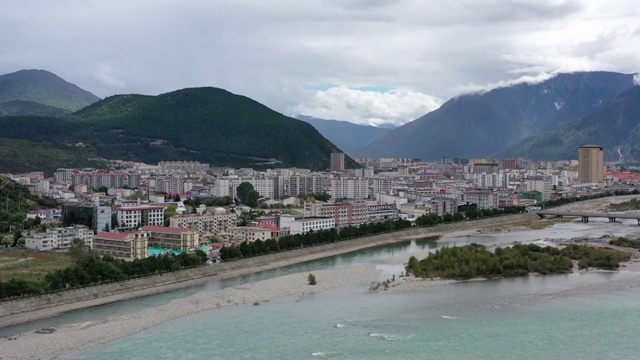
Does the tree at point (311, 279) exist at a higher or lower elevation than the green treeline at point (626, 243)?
lower

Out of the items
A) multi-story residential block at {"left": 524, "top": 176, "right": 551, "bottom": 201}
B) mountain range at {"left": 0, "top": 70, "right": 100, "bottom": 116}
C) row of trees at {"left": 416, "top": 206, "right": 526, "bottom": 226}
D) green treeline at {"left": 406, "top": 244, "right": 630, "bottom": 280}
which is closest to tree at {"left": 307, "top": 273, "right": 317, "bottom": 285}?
green treeline at {"left": 406, "top": 244, "right": 630, "bottom": 280}

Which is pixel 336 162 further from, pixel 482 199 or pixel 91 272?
pixel 91 272

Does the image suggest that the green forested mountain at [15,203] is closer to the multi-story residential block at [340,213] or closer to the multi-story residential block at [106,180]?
the multi-story residential block at [340,213]

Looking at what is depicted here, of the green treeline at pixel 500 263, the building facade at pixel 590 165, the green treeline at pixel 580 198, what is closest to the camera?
the green treeline at pixel 500 263

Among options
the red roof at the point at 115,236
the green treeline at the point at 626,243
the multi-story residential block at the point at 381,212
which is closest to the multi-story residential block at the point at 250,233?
the red roof at the point at 115,236

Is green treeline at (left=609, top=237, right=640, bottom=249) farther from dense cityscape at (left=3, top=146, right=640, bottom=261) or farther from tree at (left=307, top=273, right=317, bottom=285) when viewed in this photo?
tree at (left=307, top=273, right=317, bottom=285)

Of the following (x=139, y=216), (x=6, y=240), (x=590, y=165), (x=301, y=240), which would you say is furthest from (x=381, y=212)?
(x=590, y=165)
